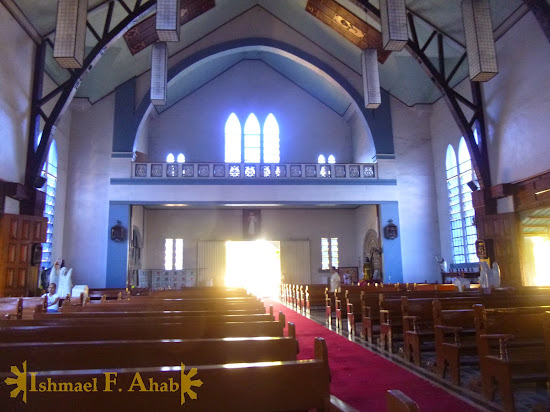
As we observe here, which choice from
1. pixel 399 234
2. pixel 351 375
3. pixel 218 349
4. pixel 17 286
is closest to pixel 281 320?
pixel 218 349

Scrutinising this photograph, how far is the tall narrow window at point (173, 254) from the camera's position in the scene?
20.4 meters

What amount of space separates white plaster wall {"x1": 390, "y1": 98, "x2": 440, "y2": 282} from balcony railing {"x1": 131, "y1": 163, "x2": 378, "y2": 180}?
4.73ft

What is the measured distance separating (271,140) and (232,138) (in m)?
1.90

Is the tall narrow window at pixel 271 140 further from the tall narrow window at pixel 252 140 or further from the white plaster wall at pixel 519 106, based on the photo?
the white plaster wall at pixel 519 106

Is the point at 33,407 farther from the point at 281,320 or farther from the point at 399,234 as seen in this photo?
the point at 399,234

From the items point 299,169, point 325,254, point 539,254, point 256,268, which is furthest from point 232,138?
point 539,254

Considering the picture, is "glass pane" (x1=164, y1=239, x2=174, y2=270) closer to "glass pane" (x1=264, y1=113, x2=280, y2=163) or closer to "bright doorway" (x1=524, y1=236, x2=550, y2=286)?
"glass pane" (x1=264, y1=113, x2=280, y2=163)

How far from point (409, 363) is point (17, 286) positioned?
10.5 m

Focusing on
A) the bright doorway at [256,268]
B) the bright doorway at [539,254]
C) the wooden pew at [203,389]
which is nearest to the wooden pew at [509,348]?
the wooden pew at [203,389]

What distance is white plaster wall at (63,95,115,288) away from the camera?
15.9 meters

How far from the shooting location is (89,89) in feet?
54.1

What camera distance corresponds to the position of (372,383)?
15.5 ft

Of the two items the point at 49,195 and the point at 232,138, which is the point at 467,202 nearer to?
the point at 232,138

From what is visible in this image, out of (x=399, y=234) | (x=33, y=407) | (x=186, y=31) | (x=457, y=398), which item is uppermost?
(x=186, y=31)
